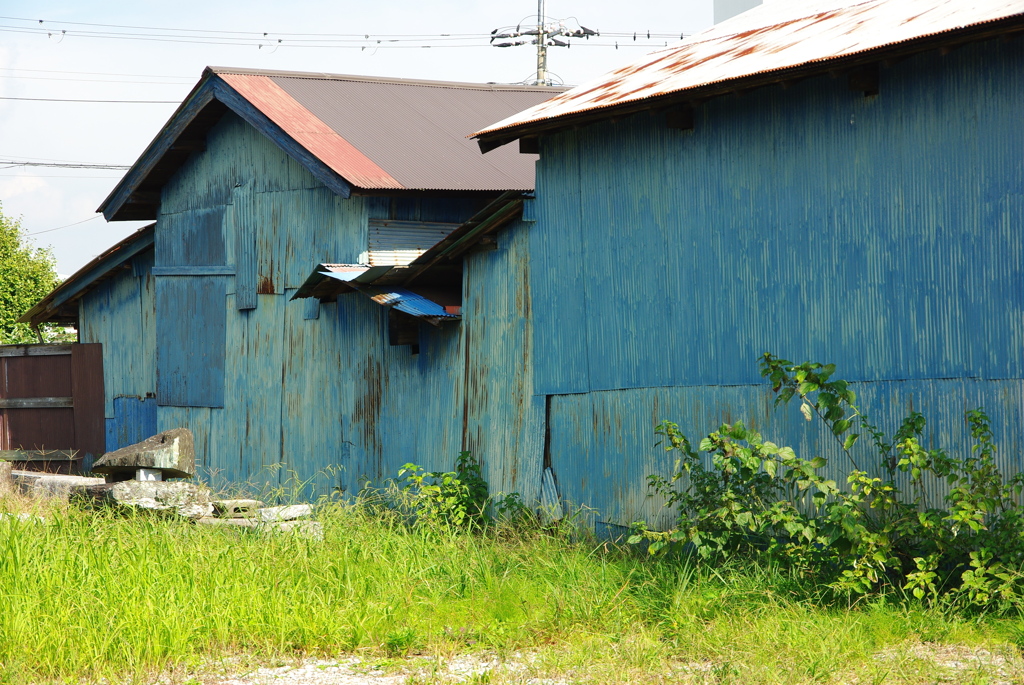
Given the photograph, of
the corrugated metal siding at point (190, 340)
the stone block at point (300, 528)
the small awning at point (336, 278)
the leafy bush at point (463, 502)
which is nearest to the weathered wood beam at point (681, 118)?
the small awning at point (336, 278)

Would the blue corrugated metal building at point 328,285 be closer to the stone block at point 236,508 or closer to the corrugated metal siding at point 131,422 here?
the corrugated metal siding at point 131,422

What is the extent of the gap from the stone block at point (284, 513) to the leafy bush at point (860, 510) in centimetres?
288

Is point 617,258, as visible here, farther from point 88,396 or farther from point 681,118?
point 88,396

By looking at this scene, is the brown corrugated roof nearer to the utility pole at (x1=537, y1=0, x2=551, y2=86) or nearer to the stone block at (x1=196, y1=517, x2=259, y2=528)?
the stone block at (x1=196, y1=517, x2=259, y2=528)

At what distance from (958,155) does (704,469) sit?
2.73 metres

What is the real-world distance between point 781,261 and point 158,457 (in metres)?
5.29

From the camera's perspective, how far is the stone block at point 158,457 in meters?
8.95

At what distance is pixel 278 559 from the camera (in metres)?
7.06

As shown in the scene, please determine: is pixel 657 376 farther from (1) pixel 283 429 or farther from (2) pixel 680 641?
(1) pixel 283 429

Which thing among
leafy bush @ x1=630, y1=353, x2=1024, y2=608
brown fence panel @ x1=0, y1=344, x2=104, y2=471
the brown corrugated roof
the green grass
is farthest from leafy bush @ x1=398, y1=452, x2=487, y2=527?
brown fence panel @ x1=0, y1=344, x2=104, y2=471

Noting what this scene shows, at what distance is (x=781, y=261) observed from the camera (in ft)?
24.4

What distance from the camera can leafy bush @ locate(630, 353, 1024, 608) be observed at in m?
6.06

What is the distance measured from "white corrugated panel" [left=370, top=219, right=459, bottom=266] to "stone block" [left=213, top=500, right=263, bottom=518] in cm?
301

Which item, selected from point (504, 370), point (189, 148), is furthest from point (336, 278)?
point (189, 148)
